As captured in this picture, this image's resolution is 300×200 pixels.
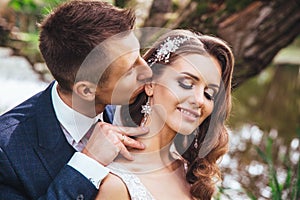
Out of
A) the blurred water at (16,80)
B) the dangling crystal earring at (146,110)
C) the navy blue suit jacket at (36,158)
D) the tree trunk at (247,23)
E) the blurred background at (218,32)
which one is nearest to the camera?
the navy blue suit jacket at (36,158)

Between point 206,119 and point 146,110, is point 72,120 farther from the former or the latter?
point 206,119

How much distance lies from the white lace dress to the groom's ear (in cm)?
21

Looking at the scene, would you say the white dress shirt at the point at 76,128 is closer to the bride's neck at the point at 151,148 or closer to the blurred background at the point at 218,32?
the bride's neck at the point at 151,148

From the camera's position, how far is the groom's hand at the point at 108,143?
1934 mm

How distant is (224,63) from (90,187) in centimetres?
54

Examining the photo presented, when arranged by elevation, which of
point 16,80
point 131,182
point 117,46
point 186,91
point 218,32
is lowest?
point 16,80

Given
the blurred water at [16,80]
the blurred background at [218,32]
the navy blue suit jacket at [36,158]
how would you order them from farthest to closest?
the blurred water at [16,80]
the blurred background at [218,32]
the navy blue suit jacket at [36,158]

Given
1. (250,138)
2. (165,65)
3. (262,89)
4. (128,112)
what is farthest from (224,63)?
(262,89)

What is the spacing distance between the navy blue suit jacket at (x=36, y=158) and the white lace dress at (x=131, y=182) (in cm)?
10

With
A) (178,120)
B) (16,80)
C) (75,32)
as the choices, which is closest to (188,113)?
(178,120)

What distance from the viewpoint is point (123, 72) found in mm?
1930

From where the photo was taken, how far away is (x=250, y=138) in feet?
20.2

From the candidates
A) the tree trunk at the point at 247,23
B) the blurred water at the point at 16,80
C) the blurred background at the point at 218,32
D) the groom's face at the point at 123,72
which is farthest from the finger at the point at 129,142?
the blurred water at the point at 16,80

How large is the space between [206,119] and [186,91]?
185 mm
